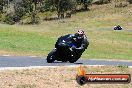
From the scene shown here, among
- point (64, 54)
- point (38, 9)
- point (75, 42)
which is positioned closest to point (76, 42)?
point (75, 42)

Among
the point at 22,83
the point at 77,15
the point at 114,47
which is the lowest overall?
the point at 77,15

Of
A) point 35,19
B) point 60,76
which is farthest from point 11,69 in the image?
point 35,19

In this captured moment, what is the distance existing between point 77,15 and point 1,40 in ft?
269

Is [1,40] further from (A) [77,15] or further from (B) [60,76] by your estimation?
(A) [77,15]

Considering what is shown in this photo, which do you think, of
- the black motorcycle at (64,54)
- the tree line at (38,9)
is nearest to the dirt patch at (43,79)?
the black motorcycle at (64,54)

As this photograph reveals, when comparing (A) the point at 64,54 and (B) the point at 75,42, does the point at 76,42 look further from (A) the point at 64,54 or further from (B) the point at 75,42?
(A) the point at 64,54

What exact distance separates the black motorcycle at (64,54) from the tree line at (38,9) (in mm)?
88900

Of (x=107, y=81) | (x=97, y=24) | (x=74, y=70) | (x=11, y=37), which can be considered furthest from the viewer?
(x=97, y=24)

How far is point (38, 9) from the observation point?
13812cm

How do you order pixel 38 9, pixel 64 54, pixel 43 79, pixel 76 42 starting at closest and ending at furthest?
pixel 43 79 → pixel 76 42 → pixel 64 54 → pixel 38 9

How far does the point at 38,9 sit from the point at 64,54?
115826 millimetres

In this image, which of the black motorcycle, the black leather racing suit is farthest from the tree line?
the black leather racing suit

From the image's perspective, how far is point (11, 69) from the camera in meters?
18.5

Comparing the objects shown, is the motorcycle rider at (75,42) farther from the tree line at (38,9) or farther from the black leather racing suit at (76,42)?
the tree line at (38,9)
